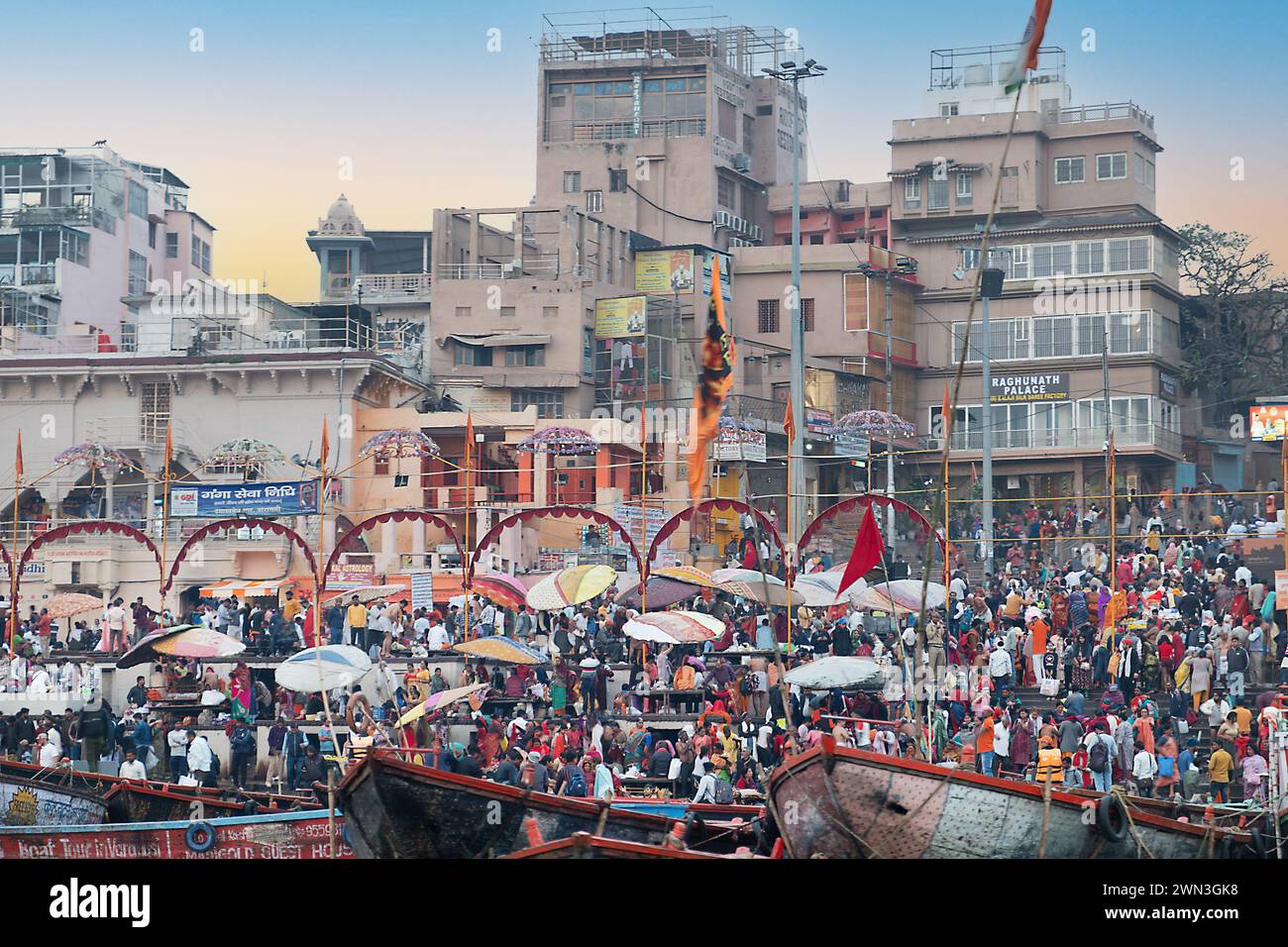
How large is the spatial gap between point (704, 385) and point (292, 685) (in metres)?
7.68

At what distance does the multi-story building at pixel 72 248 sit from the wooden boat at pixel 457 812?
41.2 metres

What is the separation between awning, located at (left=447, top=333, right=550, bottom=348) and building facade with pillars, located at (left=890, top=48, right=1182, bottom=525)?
12437 millimetres

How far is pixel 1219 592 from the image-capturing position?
104 ft

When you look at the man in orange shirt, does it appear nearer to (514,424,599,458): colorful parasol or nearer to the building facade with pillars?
(514,424,599,458): colorful parasol

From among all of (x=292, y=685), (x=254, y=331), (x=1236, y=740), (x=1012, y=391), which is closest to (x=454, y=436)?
(x=254, y=331)

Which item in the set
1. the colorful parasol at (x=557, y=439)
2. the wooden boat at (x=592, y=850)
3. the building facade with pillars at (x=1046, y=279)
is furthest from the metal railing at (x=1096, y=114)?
the wooden boat at (x=592, y=850)

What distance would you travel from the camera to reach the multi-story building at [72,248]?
60.9m

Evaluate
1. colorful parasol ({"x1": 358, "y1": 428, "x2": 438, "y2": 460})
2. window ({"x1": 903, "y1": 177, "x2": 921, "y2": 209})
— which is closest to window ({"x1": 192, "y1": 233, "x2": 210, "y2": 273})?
window ({"x1": 903, "y1": 177, "x2": 921, "y2": 209})

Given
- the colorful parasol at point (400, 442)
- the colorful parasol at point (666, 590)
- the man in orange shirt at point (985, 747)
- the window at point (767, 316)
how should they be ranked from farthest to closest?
the window at point (767, 316) < the colorful parasol at point (400, 442) < the colorful parasol at point (666, 590) < the man in orange shirt at point (985, 747)

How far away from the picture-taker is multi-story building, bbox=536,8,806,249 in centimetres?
6656

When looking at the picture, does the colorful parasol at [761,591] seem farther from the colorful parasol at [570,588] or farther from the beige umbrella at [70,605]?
the beige umbrella at [70,605]

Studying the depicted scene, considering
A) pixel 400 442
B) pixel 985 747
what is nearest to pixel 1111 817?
pixel 985 747

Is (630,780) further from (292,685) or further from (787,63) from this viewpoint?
(787,63)

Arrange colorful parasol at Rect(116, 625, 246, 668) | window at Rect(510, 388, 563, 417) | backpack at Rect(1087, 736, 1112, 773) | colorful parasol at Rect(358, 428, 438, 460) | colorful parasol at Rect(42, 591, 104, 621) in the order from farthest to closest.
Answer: window at Rect(510, 388, 563, 417) < colorful parasol at Rect(358, 428, 438, 460) < colorful parasol at Rect(42, 591, 104, 621) < colorful parasol at Rect(116, 625, 246, 668) < backpack at Rect(1087, 736, 1112, 773)
